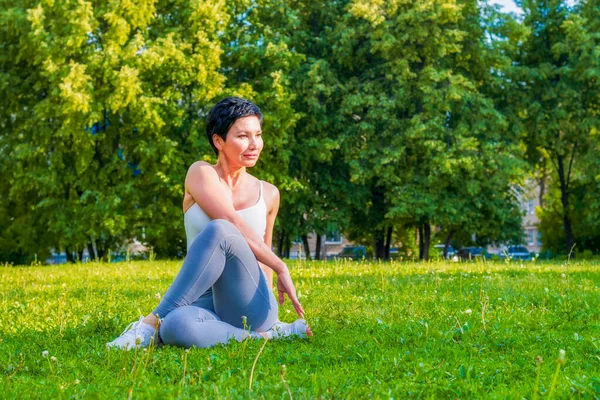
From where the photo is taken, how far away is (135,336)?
5176 mm

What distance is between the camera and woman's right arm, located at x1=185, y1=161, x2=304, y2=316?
557 cm

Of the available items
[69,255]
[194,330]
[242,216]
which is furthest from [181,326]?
[69,255]

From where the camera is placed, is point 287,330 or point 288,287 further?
point 287,330

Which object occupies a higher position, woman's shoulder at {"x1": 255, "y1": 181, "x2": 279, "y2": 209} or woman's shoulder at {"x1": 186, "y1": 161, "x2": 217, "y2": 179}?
woman's shoulder at {"x1": 186, "y1": 161, "x2": 217, "y2": 179}

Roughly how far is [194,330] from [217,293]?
379 millimetres

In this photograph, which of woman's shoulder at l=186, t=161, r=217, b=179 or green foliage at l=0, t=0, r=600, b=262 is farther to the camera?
green foliage at l=0, t=0, r=600, b=262

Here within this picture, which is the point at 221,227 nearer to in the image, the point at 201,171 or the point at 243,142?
the point at 201,171

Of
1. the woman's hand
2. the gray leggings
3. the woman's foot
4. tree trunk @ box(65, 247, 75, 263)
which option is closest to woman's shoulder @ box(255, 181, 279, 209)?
the gray leggings

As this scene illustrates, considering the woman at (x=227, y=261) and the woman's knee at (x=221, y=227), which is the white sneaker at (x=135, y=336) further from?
the woman's knee at (x=221, y=227)

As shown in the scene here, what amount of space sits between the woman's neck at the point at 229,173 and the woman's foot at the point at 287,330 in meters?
1.23

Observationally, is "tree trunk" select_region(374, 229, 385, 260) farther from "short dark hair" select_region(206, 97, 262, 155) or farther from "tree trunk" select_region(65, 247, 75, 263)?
"short dark hair" select_region(206, 97, 262, 155)

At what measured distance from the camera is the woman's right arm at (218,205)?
557 centimetres

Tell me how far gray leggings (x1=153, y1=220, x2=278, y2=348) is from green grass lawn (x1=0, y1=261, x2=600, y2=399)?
8.0 inches

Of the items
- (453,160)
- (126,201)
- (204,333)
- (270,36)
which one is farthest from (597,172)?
(204,333)
